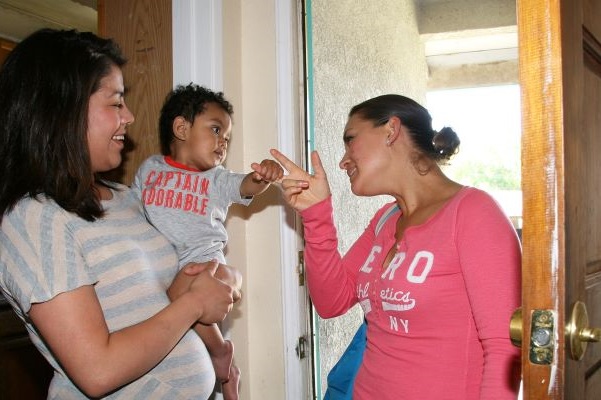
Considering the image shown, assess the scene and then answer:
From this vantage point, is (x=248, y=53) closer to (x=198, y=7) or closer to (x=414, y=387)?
(x=198, y=7)

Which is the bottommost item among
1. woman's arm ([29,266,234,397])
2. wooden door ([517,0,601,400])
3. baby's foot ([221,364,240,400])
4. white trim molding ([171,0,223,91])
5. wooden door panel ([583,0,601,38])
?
baby's foot ([221,364,240,400])

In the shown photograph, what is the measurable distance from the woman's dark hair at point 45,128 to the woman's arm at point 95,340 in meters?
0.20

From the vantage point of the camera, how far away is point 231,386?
151 cm

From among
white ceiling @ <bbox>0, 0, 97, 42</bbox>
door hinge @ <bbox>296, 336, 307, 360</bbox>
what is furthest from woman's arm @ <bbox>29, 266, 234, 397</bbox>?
white ceiling @ <bbox>0, 0, 97, 42</bbox>

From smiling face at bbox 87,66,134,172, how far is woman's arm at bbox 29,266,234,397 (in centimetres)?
34

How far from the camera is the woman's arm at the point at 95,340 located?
34.3 inches

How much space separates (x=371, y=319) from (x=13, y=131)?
0.97 meters

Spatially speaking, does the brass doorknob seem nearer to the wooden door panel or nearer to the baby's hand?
the wooden door panel

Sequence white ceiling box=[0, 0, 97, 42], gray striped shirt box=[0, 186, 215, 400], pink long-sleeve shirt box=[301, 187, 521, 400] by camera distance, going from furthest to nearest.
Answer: white ceiling box=[0, 0, 97, 42], pink long-sleeve shirt box=[301, 187, 521, 400], gray striped shirt box=[0, 186, 215, 400]

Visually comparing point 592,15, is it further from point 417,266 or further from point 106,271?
point 106,271

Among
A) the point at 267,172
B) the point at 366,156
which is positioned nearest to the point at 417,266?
the point at 366,156

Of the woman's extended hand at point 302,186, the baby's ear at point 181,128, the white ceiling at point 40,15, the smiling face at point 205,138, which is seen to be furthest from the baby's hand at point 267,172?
the white ceiling at point 40,15

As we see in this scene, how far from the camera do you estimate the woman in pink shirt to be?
39.9 inches

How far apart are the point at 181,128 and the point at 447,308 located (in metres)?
1.02
